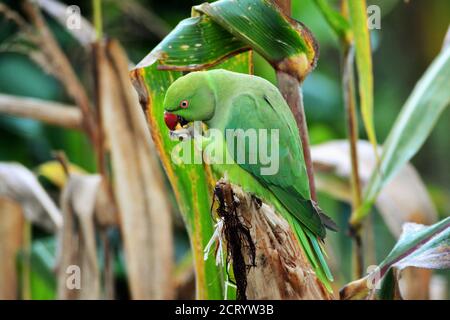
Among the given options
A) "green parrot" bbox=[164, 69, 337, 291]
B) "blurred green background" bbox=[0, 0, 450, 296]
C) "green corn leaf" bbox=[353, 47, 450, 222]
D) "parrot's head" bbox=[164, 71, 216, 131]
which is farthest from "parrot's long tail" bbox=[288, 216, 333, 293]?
"blurred green background" bbox=[0, 0, 450, 296]

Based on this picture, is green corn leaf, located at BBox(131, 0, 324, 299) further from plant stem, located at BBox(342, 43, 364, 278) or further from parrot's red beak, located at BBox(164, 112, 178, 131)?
plant stem, located at BBox(342, 43, 364, 278)

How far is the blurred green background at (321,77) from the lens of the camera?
152 centimetres

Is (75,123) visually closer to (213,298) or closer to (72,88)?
(72,88)

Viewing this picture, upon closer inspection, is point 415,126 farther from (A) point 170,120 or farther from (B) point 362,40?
(A) point 170,120

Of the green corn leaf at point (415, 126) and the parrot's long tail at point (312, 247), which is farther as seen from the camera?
the green corn leaf at point (415, 126)

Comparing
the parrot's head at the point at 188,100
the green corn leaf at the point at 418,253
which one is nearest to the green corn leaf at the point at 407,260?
the green corn leaf at the point at 418,253

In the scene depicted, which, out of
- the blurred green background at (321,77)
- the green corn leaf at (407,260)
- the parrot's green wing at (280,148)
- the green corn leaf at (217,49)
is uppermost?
the blurred green background at (321,77)

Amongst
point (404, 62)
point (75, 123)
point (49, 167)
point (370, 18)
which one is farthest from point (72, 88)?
point (404, 62)

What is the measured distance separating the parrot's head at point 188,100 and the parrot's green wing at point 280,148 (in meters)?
0.02

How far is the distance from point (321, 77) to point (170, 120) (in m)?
1.30

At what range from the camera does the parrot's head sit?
49 centimetres

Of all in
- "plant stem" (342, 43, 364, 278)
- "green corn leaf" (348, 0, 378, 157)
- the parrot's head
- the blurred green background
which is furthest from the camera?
the blurred green background

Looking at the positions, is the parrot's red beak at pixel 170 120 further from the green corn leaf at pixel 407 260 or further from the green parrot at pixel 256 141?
the green corn leaf at pixel 407 260

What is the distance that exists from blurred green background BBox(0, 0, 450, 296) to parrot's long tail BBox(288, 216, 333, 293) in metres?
0.69
